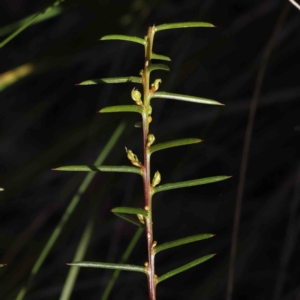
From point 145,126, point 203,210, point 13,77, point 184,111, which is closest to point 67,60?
point 13,77

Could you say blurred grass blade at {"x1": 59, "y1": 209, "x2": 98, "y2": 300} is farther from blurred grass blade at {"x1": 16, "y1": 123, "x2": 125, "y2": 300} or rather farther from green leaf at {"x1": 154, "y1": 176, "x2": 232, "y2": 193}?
green leaf at {"x1": 154, "y1": 176, "x2": 232, "y2": 193}

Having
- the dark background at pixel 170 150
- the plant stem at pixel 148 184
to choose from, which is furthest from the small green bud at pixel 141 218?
the dark background at pixel 170 150

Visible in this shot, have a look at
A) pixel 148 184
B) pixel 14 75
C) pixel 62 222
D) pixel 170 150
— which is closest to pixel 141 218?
pixel 148 184

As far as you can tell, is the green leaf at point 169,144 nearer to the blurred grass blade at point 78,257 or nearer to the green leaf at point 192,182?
the green leaf at point 192,182

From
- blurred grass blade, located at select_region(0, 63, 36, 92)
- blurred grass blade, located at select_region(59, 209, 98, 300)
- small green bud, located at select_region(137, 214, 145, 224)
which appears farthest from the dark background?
small green bud, located at select_region(137, 214, 145, 224)

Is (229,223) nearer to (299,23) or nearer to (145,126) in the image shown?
(299,23)
